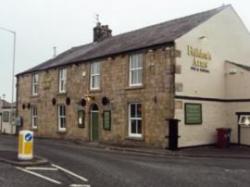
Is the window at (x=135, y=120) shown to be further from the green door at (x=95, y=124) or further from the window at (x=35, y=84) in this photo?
the window at (x=35, y=84)

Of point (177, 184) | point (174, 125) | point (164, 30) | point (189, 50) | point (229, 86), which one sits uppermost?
point (164, 30)

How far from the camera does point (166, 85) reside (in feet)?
70.8

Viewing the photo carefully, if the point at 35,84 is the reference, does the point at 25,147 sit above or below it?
below

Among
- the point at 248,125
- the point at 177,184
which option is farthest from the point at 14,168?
the point at 248,125

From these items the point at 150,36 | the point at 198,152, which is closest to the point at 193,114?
the point at 198,152

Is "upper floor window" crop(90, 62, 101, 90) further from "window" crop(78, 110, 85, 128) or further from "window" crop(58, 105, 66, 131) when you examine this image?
"window" crop(58, 105, 66, 131)

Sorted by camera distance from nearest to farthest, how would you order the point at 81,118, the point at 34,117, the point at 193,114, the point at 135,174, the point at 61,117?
the point at 135,174 < the point at 193,114 < the point at 81,118 < the point at 61,117 < the point at 34,117

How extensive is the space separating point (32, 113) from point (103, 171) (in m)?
22.2

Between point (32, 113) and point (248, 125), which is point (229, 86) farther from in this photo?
point (32, 113)

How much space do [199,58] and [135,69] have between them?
3.59m

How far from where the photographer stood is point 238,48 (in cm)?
2605

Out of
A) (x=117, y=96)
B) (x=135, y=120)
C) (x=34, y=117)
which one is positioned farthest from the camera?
(x=34, y=117)

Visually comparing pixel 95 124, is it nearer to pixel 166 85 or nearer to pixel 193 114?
pixel 166 85

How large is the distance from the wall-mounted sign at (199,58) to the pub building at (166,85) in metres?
0.05
